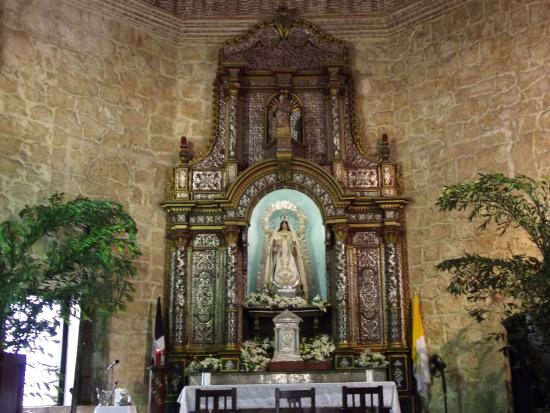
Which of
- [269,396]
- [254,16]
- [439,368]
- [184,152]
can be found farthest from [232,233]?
[254,16]

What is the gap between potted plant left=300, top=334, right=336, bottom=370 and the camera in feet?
37.7

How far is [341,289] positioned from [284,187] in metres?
2.00

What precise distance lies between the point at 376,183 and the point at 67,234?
16.9 feet

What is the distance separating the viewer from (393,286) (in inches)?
478

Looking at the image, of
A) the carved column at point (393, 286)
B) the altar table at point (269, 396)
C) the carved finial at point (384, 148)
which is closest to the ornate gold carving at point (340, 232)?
the carved column at point (393, 286)

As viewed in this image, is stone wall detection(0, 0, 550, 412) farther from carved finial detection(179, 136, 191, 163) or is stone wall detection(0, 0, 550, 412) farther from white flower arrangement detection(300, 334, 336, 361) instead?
white flower arrangement detection(300, 334, 336, 361)

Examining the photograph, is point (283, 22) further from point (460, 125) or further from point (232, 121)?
point (460, 125)

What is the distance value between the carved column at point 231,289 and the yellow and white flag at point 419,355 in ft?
9.22

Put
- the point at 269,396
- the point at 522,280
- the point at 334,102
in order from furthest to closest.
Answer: the point at 334,102
the point at 269,396
the point at 522,280

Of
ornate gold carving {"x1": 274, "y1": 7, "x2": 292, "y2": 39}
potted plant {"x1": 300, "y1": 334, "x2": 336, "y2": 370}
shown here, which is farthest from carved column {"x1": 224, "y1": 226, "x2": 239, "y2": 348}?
ornate gold carving {"x1": 274, "y1": 7, "x2": 292, "y2": 39}

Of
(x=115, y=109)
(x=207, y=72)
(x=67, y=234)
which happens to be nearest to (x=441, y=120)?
(x=207, y=72)

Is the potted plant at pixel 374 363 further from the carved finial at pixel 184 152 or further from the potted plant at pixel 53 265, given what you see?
the carved finial at pixel 184 152

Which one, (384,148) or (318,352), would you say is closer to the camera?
(318,352)

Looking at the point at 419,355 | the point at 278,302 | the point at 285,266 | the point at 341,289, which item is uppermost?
the point at 285,266
